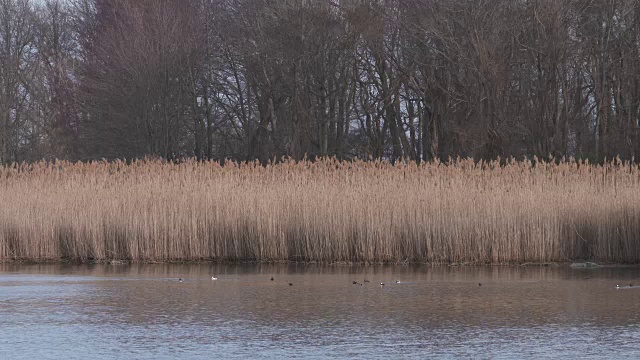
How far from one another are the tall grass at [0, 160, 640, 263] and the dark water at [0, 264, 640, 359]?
3.73ft

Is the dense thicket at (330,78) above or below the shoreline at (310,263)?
above

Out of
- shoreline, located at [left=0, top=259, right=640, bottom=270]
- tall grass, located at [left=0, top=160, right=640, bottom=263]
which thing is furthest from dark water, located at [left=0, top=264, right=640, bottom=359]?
tall grass, located at [left=0, top=160, right=640, bottom=263]

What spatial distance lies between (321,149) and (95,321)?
77.3 feet

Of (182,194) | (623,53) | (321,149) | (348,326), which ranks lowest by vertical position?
(348,326)

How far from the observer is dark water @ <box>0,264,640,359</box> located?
6734 mm

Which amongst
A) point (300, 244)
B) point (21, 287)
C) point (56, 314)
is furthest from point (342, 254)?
point (56, 314)

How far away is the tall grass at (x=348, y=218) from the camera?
12805mm

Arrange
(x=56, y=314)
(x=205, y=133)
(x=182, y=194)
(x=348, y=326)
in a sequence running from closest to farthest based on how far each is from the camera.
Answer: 1. (x=348, y=326)
2. (x=56, y=314)
3. (x=182, y=194)
4. (x=205, y=133)

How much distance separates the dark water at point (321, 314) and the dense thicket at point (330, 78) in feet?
52.5

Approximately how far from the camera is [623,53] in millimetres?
28875

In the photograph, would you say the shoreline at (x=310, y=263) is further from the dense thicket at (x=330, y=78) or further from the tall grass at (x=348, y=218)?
the dense thicket at (x=330, y=78)

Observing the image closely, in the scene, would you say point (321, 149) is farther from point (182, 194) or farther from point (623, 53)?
point (182, 194)

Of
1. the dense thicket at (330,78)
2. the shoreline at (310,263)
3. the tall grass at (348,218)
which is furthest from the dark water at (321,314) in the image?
the dense thicket at (330,78)

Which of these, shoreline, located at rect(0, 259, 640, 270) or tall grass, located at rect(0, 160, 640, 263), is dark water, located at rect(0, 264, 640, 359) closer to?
shoreline, located at rect(0, 259, 640, 270)
